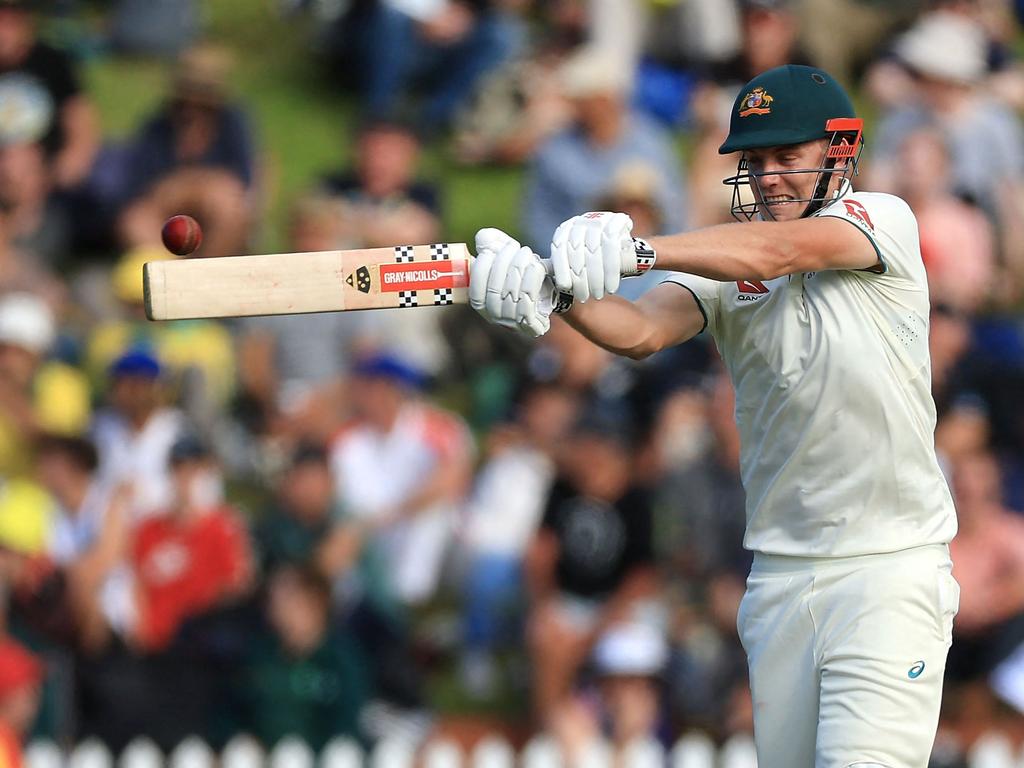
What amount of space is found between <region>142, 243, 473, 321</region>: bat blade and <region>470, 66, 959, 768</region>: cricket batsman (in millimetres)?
112

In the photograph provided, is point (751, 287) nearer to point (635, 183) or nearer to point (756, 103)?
point (756, 103)

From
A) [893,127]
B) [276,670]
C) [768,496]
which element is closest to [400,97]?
[893,127]

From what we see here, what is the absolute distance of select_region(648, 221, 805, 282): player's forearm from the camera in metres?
3.69

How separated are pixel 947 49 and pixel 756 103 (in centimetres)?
577

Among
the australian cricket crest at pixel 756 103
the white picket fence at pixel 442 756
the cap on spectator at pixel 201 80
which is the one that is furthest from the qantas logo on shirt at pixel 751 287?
the cap on spectator at pixel 201 80

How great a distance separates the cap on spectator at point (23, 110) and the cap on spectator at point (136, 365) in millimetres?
1928

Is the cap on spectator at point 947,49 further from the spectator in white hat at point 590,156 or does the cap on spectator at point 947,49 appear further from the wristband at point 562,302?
the wristband at point 562,302

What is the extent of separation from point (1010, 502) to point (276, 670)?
331 centimetres

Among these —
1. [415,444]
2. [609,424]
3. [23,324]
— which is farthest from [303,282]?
[23,324]

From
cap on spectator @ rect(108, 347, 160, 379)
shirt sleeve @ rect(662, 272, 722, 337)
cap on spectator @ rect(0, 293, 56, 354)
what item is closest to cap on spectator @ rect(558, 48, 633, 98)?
cap on spectator @ rect(108, 347, 160, 379)

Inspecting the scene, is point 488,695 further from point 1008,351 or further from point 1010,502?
point 1008,351

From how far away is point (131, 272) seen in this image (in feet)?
28.5

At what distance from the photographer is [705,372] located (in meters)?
8.07

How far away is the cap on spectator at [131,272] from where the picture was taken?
862 cm
